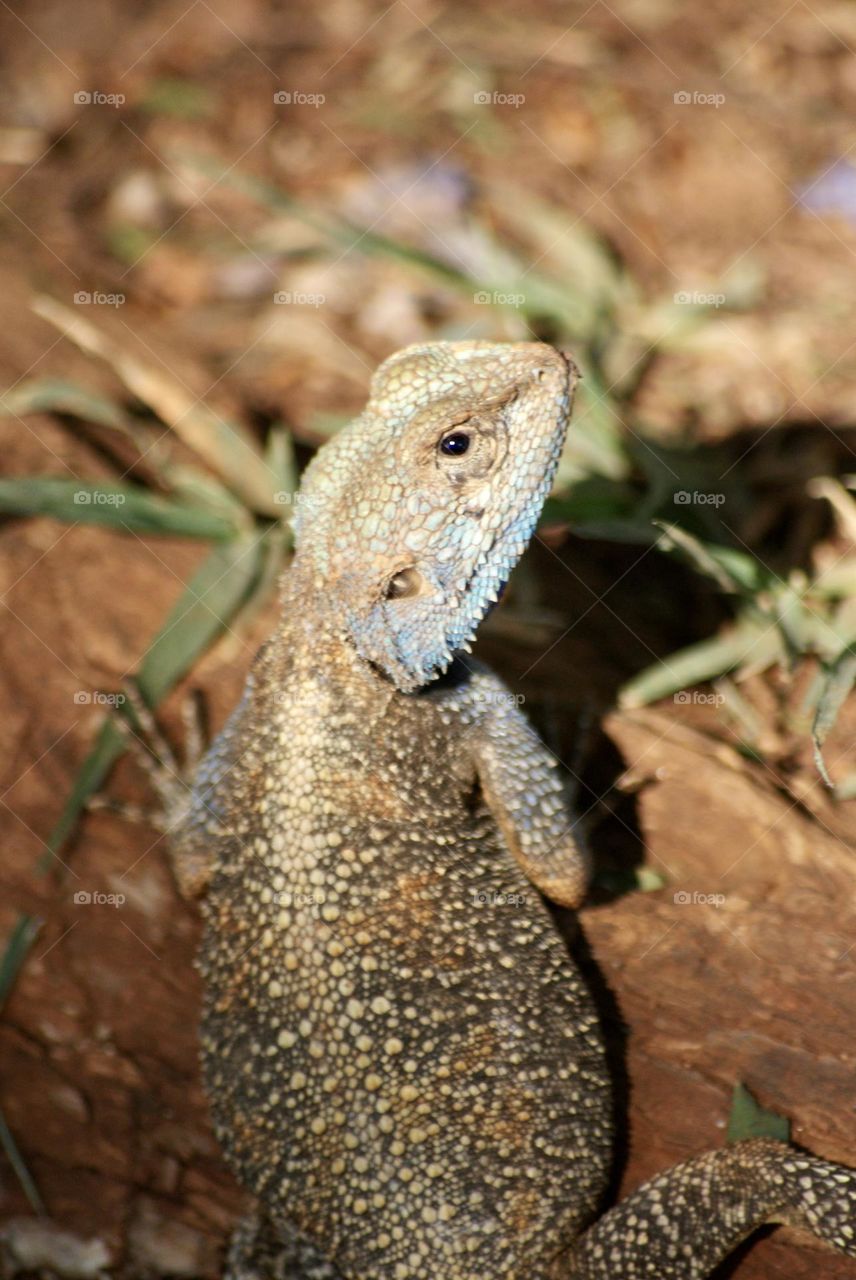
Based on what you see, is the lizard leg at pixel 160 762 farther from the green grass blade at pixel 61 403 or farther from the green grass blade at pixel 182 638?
the green grass blade at pixel 61 403

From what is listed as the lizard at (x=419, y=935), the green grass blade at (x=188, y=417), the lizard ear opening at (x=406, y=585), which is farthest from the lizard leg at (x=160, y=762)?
the green grass blade at (x=188, y=417)

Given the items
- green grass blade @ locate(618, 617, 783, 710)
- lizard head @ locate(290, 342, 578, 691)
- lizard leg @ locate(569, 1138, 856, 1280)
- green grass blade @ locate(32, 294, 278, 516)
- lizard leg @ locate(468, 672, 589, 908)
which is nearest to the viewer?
lizard leg @ locate(569, 1138, 856, 1280)

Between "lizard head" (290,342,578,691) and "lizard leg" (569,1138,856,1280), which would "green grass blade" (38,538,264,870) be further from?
"lizard leg" (569,1138,856,1280)

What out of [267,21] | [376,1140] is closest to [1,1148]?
[376,1140]

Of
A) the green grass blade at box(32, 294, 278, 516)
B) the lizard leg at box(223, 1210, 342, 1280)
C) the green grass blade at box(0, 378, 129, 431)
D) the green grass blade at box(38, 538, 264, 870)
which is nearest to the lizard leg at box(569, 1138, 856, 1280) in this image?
the lizard leg at box(223, 1210, 342, 1280)

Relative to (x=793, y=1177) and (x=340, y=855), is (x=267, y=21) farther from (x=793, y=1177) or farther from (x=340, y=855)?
(x=793, y=1177)

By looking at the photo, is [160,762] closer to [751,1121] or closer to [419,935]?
[419,935]
